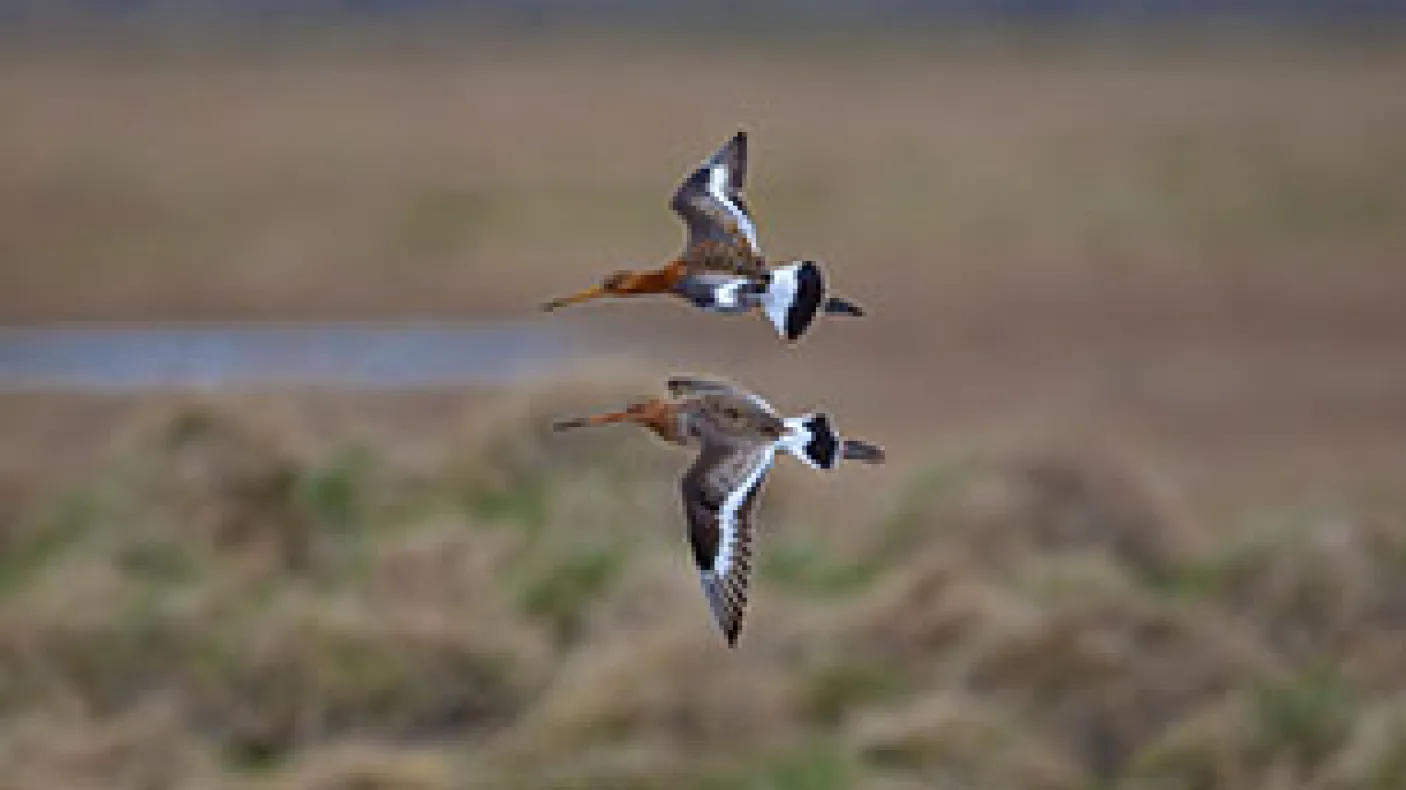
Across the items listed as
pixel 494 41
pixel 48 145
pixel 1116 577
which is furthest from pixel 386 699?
pixel 494 41

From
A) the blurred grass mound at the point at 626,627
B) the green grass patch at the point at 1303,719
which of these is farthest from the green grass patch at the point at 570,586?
Result: the green grass patch at the point at 1303,719

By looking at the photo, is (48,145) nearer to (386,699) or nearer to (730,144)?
(386,699)

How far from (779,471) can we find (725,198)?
21.9ft

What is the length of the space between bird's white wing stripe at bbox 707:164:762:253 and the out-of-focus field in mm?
3297

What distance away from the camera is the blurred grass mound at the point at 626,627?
12703mm

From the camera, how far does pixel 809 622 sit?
13.9 meters

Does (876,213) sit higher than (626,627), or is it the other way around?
(626,627)

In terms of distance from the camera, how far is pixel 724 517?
914 centimetres

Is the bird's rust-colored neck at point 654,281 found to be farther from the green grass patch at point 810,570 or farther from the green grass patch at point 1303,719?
the green grass patch at point 810,570

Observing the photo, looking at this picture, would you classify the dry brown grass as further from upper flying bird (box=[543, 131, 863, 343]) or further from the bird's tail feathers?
the bird's tail feathers

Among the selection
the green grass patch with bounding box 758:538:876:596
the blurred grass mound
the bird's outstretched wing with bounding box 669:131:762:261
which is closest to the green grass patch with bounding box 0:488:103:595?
the blurred grass mound

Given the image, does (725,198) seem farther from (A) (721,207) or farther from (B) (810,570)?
(B) (810,570)

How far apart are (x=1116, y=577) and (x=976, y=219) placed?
15593 mm

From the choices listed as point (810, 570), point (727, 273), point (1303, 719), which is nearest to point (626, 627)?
point (810, 570)
